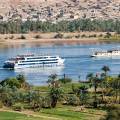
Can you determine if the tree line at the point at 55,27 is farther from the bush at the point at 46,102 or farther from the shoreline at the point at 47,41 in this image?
the bush at the point at 46,102

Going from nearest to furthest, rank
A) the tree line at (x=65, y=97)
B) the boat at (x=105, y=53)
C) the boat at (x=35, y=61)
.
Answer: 1. the tree line at (x=65, y=97)
2. the boat at (x=35, y=61)
3. the boat at (x=105, y=53)

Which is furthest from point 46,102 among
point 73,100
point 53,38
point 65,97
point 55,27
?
point 55,27

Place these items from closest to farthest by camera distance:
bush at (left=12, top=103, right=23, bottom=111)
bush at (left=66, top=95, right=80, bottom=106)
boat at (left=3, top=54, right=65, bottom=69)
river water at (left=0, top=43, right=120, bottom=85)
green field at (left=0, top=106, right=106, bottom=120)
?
green field at (left=0, top=106, right=106, bottom=120)
bush at (left=12, top=103, right=23, bottom=111)
bush at (left=66, top=95, right=80, bottom=106)
river water at (left=0, top=43, right=120, bottom=85)
boat at (left=3, top=54, right=65, bottom=69)

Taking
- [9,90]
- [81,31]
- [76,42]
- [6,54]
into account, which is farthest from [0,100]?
[81,31]

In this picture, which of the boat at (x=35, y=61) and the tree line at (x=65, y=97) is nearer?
the tree line at (x=65, y=97)

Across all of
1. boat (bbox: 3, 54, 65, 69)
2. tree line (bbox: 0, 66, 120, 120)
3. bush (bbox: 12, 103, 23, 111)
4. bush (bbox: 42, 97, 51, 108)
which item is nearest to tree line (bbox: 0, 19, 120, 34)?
boat (bbox: 3, 54, 65, 69)

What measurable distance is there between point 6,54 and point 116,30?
57664mm

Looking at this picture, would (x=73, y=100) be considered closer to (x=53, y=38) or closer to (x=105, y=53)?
(x=105, y=53)

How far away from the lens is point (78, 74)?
82438mm

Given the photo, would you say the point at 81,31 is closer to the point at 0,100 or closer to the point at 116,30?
the point at 116,30

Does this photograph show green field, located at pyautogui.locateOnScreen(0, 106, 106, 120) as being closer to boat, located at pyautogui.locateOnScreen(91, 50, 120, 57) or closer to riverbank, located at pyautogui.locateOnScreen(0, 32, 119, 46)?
boat, located at pyautogui.locateOnScreen(91, 50, 120, 57)

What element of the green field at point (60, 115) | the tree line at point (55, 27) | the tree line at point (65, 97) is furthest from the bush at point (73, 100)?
the tree line at point (55, 27)

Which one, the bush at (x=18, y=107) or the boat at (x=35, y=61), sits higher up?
the bush at (x=18, y=107)

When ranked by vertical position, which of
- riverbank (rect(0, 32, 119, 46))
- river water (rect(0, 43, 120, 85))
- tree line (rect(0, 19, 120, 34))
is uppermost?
tree line (rect(0, 19, 120, 34))
